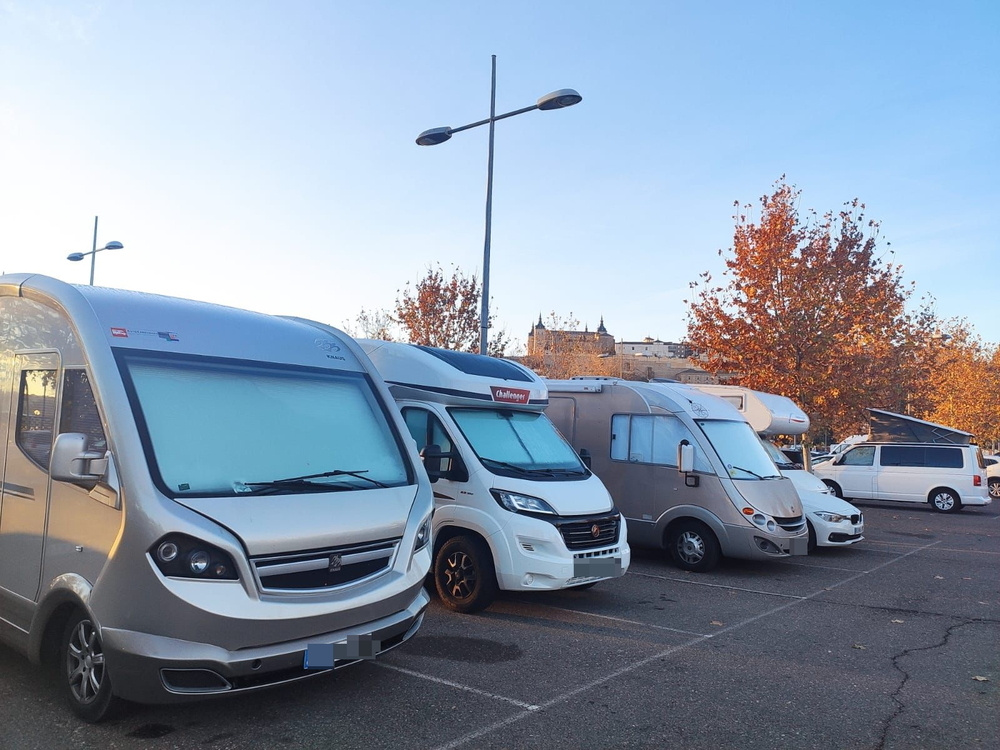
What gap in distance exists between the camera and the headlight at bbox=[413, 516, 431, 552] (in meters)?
5.51

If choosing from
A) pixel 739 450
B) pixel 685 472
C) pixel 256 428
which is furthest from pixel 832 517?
pixel 256 428

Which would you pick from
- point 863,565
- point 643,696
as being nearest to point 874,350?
point 863,565

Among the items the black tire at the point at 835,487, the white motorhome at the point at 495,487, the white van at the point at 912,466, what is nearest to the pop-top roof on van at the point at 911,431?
the white van at the point at 912,466

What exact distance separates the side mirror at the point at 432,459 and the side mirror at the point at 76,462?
3587mm

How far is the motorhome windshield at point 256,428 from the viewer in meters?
4.70

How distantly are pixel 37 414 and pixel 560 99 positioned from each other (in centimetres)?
946

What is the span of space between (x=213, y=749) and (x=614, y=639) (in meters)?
3.78

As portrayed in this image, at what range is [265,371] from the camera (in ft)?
18.3

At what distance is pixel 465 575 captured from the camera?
791 centimetres

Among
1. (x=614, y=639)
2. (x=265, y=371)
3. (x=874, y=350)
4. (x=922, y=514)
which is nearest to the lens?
(x=265, y=371)

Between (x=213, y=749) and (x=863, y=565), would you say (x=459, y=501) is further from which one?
(x=863, y=565)

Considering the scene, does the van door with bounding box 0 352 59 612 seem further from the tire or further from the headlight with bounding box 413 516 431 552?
the tire

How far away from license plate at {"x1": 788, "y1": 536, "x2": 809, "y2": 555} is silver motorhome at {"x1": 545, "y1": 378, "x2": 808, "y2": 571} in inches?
0.5

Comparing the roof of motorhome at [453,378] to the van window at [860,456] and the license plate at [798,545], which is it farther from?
the van window at [860,456]
